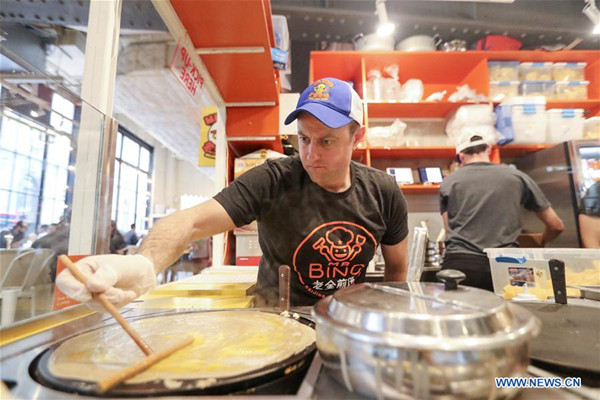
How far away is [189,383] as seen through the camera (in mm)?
396

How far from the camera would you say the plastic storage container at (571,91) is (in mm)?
3000

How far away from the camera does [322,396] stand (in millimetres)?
384

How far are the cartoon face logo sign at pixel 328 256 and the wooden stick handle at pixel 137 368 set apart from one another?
25.7 inches

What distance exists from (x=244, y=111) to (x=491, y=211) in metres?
1.94

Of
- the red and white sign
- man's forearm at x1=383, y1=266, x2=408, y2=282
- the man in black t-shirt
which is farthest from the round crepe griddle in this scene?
the red and white sign

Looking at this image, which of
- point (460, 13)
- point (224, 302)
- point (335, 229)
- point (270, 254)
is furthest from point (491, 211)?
point (460, 13)

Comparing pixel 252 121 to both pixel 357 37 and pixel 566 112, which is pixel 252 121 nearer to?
pixel 357 37

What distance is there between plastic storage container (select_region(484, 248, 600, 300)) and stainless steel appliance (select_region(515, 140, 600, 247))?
71.0 inches

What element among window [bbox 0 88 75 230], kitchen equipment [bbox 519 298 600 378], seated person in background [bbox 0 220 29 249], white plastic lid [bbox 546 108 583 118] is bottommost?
kitchen equipment [bbox 519 298 600 378]

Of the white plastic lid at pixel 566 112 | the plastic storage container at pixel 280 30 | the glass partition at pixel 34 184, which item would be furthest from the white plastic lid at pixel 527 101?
the glass partition at pixel 34 184

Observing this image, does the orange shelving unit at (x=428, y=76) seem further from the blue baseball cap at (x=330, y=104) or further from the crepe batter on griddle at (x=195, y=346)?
the crepe batter on griddle at (x=195, y=346)

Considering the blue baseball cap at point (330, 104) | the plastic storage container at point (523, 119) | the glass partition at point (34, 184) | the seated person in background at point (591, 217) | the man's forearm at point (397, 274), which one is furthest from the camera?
the plastic storage container at point (523, 119)

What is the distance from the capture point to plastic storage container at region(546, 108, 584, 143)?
9.23ft

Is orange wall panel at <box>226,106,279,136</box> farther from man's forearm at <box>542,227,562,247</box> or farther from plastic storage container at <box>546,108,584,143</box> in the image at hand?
plastic storage container at <box>546,108,584,143</box>
